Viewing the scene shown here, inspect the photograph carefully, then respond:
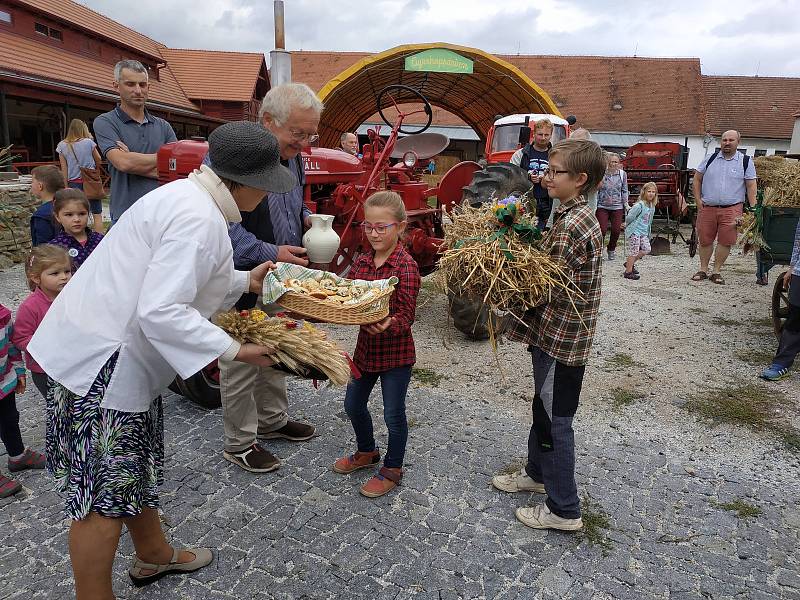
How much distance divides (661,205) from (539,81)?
16.8 m

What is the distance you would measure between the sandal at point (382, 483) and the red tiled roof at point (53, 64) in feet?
55.4

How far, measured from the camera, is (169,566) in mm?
2377

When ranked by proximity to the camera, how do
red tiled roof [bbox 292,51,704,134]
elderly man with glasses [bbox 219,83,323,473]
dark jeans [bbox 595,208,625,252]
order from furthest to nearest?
1. red tiled roof [bbox 292,51,704,134]
2. dark jeans [bbox 595,208,625,252]
3. elderly man with glasses [bbox 219,83,323,473]

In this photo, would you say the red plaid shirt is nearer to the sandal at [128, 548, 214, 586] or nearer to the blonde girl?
the sandal at [128, 548, 214, 586]

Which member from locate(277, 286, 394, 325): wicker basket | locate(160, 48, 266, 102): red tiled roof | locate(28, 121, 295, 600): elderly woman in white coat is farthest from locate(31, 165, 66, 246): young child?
locate(160, 48, 266, 102): red tiled roof

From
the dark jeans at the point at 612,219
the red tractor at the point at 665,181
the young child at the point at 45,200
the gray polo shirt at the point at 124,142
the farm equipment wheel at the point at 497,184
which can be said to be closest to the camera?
the gray polo shirt at the point at 124,142

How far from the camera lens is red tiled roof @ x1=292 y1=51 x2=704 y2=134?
2592 cm

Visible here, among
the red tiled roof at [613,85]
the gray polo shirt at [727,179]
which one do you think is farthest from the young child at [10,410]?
the red tiled roof at [613,85]

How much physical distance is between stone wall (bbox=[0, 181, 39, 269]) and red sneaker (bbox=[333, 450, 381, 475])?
722 cm

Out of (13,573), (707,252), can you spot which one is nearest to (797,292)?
(707,252)

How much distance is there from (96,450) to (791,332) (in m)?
5.26

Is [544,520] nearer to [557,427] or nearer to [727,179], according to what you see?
[557,427]

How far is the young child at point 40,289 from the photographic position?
302cm

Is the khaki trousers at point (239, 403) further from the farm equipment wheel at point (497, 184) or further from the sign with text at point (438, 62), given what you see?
the sign with text at point (438, 62)
